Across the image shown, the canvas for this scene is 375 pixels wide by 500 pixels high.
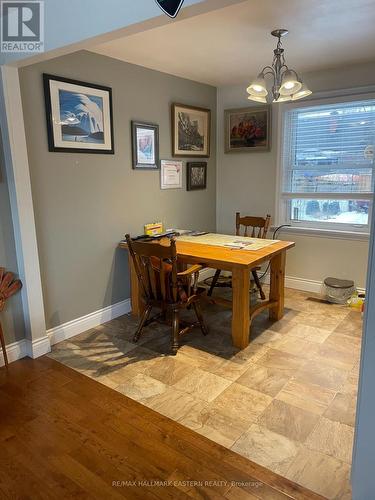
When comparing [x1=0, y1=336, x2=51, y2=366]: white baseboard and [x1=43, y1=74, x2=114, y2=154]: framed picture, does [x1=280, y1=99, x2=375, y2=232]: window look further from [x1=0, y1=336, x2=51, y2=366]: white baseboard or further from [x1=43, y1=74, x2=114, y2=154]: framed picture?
[x1=0, y1=336, x2=51, y2=366]: white baseboard

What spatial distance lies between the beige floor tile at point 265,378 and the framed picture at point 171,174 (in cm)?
205

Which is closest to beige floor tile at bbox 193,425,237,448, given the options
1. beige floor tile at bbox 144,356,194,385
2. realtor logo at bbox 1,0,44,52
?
beige floor tile at bbox 144,356,194,385

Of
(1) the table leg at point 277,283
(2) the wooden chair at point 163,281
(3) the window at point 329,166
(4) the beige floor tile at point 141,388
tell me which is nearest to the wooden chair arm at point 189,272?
(2) the wooden chair at point 163,281

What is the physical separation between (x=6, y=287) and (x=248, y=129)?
3.00 metres

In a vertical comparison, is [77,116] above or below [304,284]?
above

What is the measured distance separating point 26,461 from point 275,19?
2866 mm

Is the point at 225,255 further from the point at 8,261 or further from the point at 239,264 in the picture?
the point at 8,261

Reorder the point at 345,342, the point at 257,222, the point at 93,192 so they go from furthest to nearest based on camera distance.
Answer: the point at 257,222
the point at 93,192
the point at 345,342

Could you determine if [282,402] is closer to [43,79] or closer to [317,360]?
[317,360]

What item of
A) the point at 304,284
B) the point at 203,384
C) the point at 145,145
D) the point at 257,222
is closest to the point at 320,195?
the point at 257,222

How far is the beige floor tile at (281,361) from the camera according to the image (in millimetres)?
2535

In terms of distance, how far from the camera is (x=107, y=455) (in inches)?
69.1

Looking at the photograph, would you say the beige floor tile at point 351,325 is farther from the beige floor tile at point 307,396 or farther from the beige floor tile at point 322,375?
the beige floor tile at point 307,396

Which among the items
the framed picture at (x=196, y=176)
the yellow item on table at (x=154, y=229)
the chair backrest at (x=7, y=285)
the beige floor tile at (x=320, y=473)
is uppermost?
the framed picture at (x=196, y=176)
